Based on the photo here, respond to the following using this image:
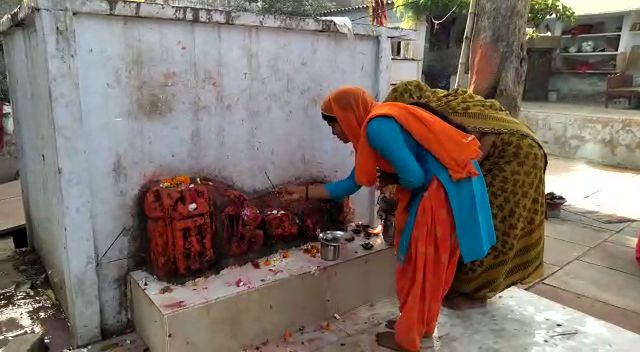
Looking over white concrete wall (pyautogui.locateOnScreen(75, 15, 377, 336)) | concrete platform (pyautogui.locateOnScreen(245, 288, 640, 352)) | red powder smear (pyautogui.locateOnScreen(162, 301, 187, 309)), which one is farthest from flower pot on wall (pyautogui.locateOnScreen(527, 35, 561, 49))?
red powder smear (pyautogui.locateOnScreen(162, 301, 187, 309))

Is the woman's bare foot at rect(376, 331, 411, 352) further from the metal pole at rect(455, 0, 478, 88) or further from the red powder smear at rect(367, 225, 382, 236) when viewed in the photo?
the metal pole at rect(455, 0, 478, 88)

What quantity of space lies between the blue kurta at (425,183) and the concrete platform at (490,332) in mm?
669

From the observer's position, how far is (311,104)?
335 cm

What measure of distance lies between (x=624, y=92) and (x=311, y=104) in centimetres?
1174

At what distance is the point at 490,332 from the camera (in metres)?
2.90

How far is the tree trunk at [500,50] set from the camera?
5.12 metres

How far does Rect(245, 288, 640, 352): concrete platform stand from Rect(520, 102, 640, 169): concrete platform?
23.5 ft

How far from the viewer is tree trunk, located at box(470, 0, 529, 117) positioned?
16.8 feet

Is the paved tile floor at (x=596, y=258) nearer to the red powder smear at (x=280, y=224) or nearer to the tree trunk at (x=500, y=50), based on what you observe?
the tree trunk at (x=500, y=50)

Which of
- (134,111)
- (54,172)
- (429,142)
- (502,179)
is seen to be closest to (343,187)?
(429,142)

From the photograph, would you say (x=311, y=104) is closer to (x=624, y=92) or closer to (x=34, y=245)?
(x=34, y=245)

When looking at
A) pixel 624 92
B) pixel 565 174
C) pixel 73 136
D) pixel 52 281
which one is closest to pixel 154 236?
pixel 73 136

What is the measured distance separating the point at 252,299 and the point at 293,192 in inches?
30.1

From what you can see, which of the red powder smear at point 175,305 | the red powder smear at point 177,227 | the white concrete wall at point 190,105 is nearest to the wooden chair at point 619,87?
the white concrete wall at point 190,105
